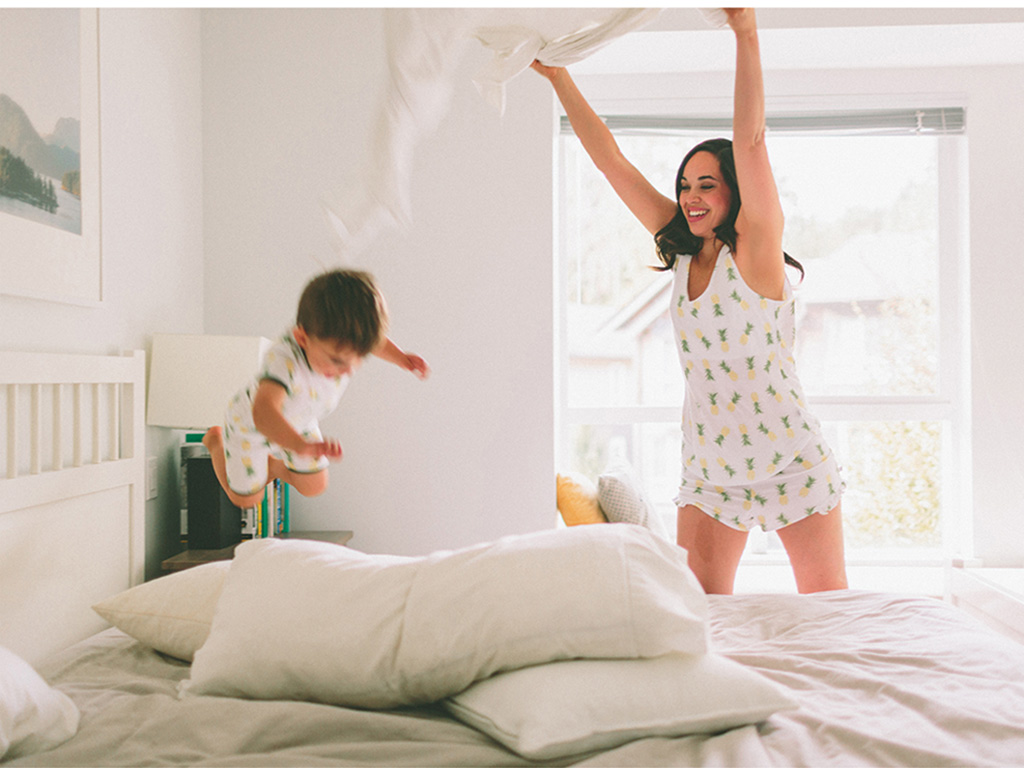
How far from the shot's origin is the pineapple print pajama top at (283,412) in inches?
52.9

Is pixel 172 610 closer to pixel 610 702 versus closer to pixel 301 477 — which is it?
pixel 301 477

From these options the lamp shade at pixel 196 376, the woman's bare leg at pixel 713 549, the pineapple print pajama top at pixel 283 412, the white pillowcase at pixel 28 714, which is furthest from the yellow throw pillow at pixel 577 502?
the white pillowcase at pixel 28 714

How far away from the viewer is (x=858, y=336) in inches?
133

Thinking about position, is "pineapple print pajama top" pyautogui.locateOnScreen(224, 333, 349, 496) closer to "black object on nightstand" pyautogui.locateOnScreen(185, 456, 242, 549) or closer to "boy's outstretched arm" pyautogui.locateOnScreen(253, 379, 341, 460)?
"boy's outstretched arm" pyautogui.locateOnScreen(253, 379, 341, 460)

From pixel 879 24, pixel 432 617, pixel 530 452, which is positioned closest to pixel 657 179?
pixel 879 24

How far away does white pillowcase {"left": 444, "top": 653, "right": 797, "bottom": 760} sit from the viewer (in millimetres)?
956

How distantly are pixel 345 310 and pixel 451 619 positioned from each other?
524 mm

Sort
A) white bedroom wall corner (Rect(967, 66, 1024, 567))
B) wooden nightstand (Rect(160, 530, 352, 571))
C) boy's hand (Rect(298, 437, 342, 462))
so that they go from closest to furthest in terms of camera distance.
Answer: boy's hand (Rect(298, 437, 342, 462)), wooden nightstand (Rect(160, 530, 352, 571)), white bedroom wall corner (Rect(967, 66, 1024, 567))

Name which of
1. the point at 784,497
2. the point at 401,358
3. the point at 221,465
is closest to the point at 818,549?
the point at 784,497

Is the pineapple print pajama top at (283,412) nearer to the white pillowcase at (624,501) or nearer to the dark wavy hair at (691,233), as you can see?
the dark wavy hair at (691,233)

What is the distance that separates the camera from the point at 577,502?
9.18 ft

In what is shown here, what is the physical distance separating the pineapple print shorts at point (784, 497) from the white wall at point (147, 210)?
1.63m

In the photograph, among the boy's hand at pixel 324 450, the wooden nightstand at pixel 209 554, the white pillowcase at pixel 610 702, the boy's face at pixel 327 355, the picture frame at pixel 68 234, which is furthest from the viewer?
the wooden nightstand at pixel 209 554

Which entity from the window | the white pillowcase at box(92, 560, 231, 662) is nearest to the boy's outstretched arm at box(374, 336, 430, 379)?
the white pillowcase at box(92, 560, 231, 662)
